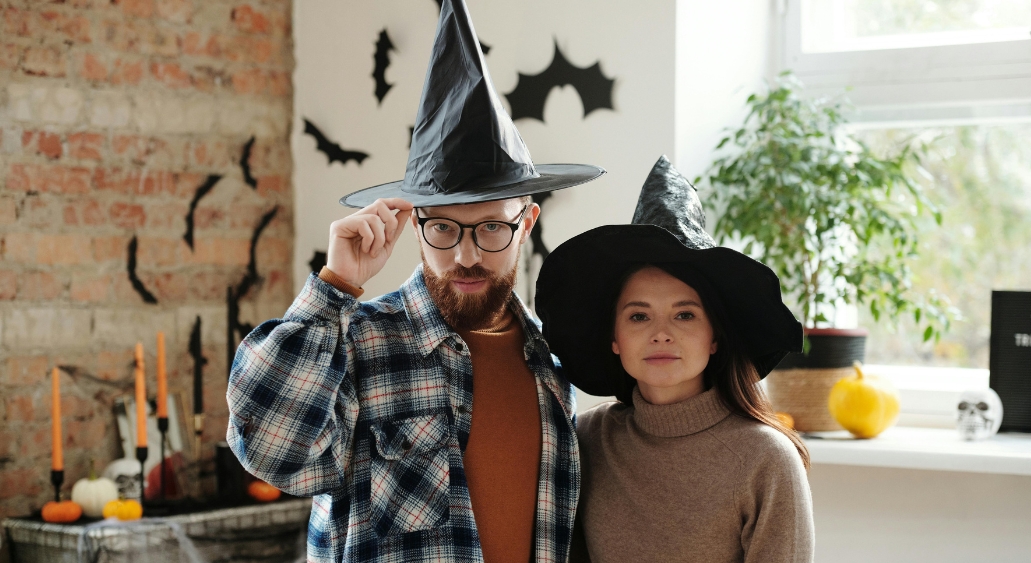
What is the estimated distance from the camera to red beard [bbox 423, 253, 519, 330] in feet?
4.78

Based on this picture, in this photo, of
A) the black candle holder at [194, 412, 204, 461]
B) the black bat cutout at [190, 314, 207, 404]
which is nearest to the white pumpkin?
the black candle holder at [194, 412, 204, 461]

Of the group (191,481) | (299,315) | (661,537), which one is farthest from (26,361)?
(661,537)

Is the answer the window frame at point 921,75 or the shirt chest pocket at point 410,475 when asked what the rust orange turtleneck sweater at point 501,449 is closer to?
the shirt chest pocket at point 410,475

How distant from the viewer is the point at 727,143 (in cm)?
259

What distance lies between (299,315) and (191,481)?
145 centimetres

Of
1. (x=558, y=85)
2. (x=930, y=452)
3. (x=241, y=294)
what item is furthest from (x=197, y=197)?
(x=930, y=452)

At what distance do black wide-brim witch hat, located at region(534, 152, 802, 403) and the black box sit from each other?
42.8 inches

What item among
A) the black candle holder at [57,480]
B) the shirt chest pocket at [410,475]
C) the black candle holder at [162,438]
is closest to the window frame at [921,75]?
the shirt chest pocket at [410,475]

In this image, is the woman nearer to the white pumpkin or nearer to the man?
the man

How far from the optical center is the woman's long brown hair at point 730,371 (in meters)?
1.42

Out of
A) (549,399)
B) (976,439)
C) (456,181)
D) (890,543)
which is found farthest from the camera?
(890,543)

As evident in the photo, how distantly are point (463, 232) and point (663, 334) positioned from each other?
350 mm

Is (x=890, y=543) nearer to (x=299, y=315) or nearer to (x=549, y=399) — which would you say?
(x=549, y=399)

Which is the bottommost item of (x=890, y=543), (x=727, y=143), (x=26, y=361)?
(x=890, y=543)
